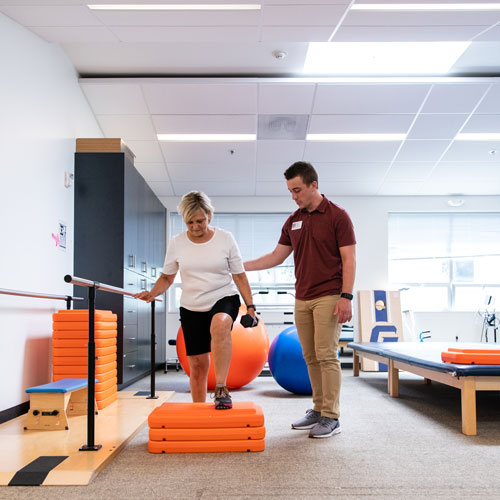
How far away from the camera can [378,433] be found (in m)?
3.18

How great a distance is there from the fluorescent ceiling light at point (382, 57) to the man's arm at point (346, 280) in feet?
8.41

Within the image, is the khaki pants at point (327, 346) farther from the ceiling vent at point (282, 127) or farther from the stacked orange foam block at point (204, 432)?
the ceiling vent at point (282, 127)

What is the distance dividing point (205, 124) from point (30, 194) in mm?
2366

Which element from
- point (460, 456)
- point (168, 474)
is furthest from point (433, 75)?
point (168, 474)

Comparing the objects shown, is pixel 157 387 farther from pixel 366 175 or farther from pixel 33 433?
pixel 366 175

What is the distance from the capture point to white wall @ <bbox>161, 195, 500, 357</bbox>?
7.98 metres

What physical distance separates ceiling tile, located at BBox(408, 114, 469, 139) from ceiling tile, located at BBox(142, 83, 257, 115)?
1.79m

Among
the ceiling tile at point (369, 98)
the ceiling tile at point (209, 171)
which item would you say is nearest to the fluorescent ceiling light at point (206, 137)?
the ceiling tile at point (209, 171)

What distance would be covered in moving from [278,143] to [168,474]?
473cm

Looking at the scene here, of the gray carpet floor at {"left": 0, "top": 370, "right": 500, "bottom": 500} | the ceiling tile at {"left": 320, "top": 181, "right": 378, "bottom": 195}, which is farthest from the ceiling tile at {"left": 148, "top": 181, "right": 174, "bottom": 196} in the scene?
the gray carpet floor at {"left": 0, "top": 370, "right": 500, "bottom": 500}

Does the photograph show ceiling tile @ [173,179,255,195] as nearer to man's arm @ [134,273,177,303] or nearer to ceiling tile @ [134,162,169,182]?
ceiling tile @ [134,162,169,182]

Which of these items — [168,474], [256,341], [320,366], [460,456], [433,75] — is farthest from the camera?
[433,75]

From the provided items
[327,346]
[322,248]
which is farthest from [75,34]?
[327,346]

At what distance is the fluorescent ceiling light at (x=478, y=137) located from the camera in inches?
251
